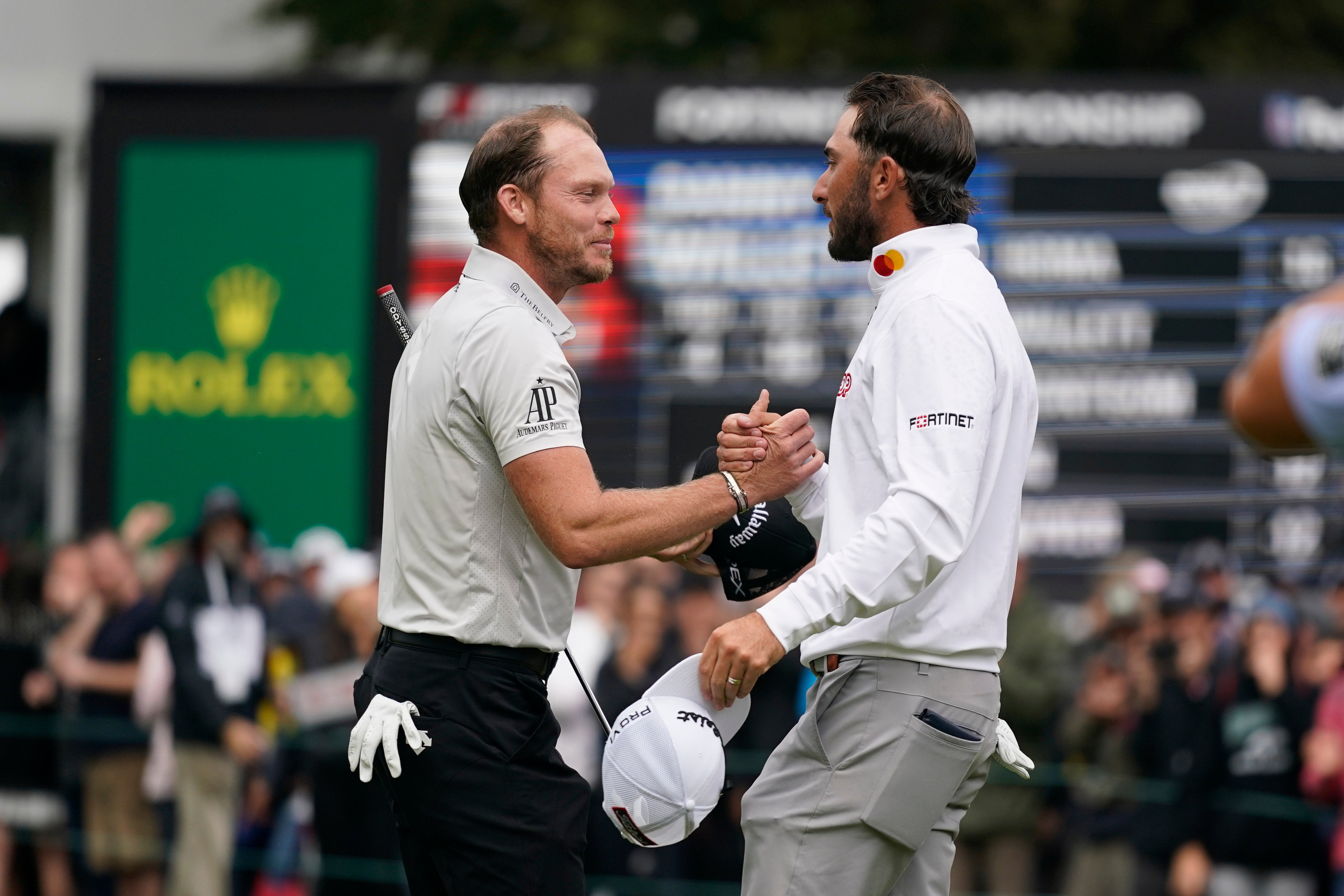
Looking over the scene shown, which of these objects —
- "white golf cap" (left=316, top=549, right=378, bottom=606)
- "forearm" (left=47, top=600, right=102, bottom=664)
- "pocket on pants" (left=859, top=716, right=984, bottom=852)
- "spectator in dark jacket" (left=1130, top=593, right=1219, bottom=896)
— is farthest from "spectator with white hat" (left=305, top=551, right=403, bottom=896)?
"pocket on pants" (left=859, top=716, right=984, bottom=852)

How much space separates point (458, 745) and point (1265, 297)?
26.5 ft

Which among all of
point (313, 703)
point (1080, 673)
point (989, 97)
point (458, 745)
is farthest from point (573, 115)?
point (989, 97)

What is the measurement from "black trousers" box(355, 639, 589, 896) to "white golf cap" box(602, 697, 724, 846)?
0.48ft

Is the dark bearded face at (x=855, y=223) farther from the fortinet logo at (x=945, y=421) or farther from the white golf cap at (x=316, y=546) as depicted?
the white golf cap at (x=316, y=546)

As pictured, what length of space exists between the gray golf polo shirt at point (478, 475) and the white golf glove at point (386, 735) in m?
0.17

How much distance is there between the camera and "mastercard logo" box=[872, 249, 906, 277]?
4.09 m

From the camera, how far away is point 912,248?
4.09m

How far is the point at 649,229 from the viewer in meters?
11.2

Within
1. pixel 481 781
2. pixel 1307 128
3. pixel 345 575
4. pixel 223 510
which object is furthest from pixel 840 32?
pixel 481 781

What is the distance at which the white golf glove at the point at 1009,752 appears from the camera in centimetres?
419

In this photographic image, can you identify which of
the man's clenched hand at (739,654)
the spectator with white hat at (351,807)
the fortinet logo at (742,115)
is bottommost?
the spectator with white hat at (351,807)

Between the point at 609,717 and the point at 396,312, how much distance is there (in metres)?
4.52

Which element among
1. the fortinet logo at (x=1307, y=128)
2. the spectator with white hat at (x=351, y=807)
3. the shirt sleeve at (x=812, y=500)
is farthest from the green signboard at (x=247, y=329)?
the shirt sleeve at (x=812, y=500)

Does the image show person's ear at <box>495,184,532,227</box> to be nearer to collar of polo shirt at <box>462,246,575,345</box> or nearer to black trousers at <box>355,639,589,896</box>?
collar of polo shirt at <box>462,246,575,345</box>
